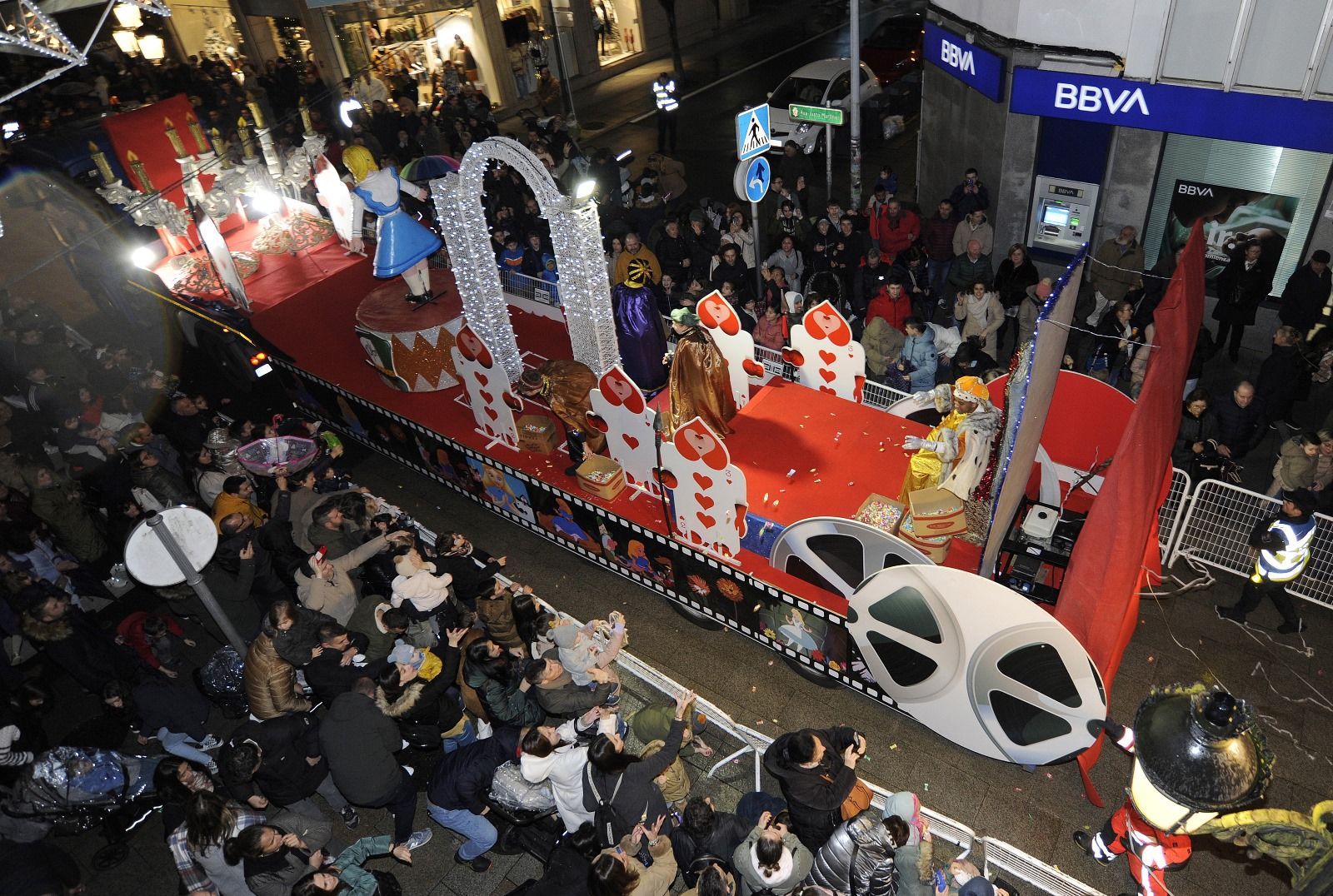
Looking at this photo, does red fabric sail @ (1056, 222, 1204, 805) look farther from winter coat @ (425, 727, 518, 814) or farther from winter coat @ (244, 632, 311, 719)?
winter coat @ (244, 632, 311, 719)

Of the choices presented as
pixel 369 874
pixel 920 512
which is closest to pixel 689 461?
pixel 920 512

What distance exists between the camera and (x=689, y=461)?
6.23 metres

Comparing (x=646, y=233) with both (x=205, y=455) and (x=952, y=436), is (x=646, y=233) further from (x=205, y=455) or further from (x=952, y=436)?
(x=952, y=436)

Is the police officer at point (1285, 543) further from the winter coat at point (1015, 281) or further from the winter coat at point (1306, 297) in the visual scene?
the winter coat at point (1015, 281)

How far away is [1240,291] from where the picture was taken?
884cm

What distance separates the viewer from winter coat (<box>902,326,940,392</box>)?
8125 mm

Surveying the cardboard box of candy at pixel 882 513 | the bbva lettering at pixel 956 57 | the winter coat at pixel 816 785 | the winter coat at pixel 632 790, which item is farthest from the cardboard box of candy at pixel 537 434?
the bbva lettering at pixel 956 57

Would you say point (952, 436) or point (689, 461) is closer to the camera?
point (952, 436)

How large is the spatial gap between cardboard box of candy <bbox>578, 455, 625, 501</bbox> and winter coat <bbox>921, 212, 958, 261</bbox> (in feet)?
18.5

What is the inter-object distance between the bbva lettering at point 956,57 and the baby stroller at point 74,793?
11040mm

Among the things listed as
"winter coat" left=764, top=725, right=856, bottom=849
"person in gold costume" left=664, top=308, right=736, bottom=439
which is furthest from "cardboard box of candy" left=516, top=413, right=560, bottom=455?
"winter coat" left=764, top=725, right=856, bottom=849

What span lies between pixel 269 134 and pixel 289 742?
1517 cm

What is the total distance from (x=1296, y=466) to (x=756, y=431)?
4063 mm

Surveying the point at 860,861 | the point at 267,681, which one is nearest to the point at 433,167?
the point at 267,681
